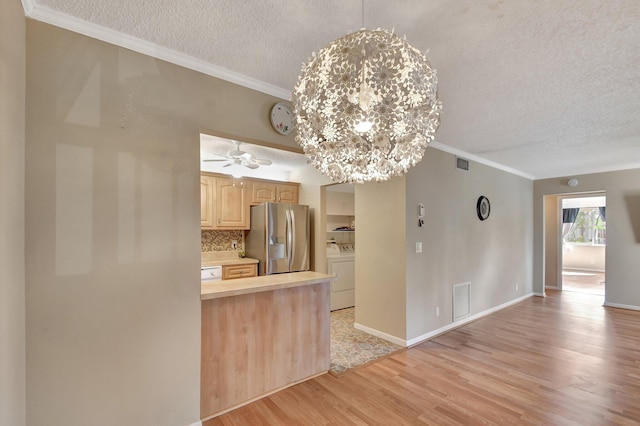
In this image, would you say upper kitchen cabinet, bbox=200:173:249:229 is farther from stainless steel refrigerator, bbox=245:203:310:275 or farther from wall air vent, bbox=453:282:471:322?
wall air vent, bbox=453:282:471:322

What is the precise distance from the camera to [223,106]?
2102mm

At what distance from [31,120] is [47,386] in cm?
141

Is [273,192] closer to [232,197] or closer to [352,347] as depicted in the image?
[232,197]

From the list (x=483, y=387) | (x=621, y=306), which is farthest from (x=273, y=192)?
(x=621, y=306)

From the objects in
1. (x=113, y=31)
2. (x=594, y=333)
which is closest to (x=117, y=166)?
(x=113, y=31)

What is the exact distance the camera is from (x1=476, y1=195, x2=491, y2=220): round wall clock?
14.5 feet

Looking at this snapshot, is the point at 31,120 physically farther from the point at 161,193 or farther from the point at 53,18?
the point at 161,193

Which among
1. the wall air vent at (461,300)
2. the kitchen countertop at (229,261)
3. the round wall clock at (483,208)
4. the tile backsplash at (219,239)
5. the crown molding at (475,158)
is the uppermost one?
the crown molding at (475,158)

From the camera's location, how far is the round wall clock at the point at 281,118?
234 cm

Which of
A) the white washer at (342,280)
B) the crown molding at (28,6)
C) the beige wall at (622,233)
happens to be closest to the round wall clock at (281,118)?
the crown molding at (28,6)

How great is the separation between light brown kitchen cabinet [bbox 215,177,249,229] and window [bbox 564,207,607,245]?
1051 centimetres

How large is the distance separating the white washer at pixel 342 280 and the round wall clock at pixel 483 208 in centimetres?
213

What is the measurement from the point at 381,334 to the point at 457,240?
1717 mm

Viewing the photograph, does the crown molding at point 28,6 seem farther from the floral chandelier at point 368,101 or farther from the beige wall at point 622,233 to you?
the beige wall at point 622,233
